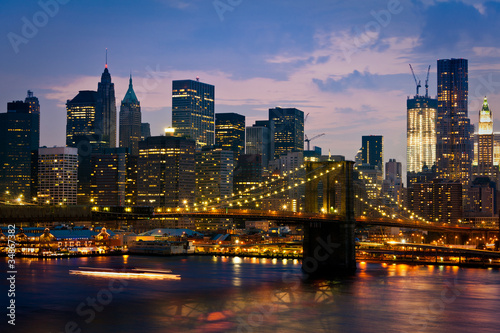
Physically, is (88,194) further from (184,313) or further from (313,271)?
(184,313)

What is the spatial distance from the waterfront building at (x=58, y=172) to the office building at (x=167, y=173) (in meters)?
20.5

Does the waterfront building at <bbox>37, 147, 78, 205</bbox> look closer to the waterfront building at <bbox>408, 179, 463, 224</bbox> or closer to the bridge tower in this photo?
the waterfront building at <bbox>408, 179, 463, 224</bbox>

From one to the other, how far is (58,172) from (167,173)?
31558 millimetres

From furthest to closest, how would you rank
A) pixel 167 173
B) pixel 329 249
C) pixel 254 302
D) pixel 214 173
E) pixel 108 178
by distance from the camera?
pixel 214 173 < pixel 108 178 < pixel 167 173 < pixel 329 249 < pixel 254 302

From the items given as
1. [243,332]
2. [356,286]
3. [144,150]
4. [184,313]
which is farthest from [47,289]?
Answer: [144,150]

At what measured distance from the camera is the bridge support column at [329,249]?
5444 cm

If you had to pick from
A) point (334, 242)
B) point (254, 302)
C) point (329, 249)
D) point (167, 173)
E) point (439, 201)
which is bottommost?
point (254, 302)

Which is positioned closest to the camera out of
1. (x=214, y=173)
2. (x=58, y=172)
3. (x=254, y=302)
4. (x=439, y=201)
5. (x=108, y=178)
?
(x=254, y=302)

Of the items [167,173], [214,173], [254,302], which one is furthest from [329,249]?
[214,173]

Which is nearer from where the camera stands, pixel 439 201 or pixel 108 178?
pixel 439 201

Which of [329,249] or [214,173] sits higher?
[214,173]

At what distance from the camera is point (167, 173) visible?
519 ft

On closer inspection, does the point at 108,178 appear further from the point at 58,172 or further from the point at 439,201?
the point at 439,201

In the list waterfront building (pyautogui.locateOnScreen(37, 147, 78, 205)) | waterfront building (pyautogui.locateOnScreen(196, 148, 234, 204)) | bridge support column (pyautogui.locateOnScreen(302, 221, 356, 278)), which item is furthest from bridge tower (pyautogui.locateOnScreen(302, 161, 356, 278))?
waterfront building (pyautogui.locateOnScreen(37, 147, 78, 205))
